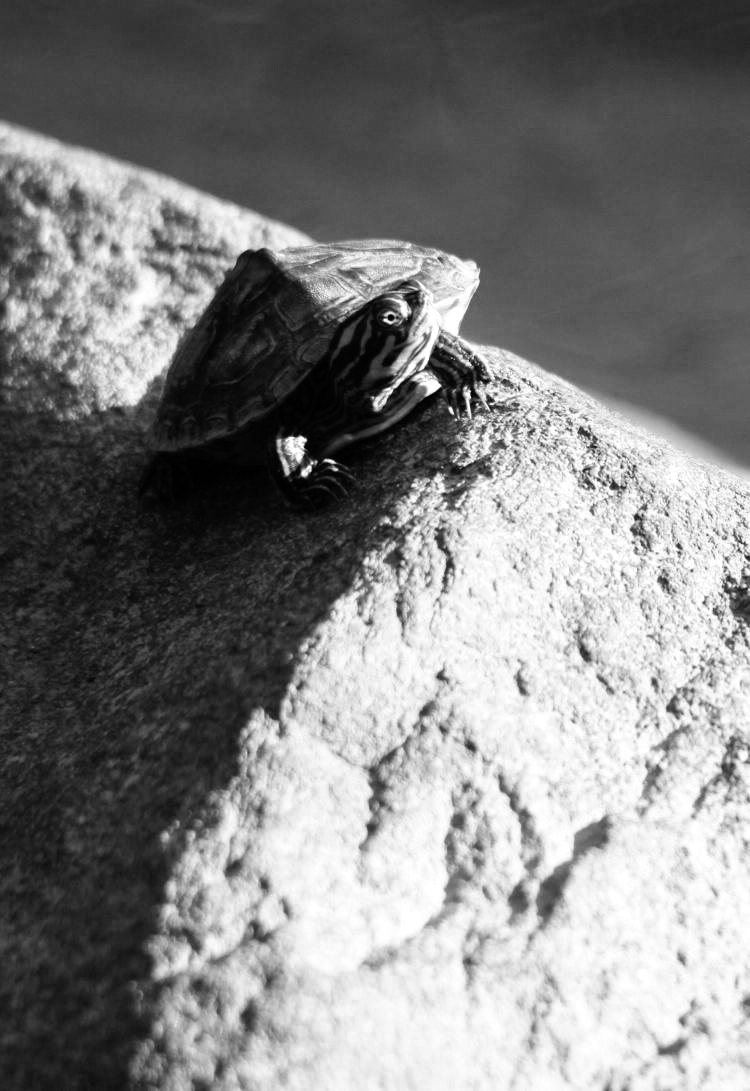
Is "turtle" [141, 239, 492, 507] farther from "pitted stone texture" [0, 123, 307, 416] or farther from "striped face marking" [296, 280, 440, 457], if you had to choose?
"pitted stone texture" [0, 123, 307, 416]

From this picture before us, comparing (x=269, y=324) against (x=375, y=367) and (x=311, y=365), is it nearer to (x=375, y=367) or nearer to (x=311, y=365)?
(x=311, y=365)

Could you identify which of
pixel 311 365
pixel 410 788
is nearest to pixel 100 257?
pixel 311 365

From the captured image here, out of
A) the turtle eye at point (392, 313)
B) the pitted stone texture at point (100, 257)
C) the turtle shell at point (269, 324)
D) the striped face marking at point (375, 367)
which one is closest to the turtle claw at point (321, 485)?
the striped face marking at point (375, 367)

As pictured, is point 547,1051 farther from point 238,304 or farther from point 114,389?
point 114,389

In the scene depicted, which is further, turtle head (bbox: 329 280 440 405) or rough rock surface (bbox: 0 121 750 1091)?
turtle head (bbox: 329 280 440 405)

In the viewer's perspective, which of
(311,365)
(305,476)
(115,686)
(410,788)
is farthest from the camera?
(311,365)

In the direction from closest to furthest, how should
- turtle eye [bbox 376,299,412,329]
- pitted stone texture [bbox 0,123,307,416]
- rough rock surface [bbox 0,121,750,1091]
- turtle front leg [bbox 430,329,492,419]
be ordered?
rough rock surface [bbox 0,121,750,1091]
turtle eye [bbox 376,299,412,329]
turtle front leg [bbox 430,329,492,419]
pitted stone texture [bbox 0,123,307,416]

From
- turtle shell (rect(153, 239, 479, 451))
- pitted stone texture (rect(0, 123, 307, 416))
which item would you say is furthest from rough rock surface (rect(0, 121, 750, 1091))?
pitted stone texture (rect(0, 123, 307, 416))

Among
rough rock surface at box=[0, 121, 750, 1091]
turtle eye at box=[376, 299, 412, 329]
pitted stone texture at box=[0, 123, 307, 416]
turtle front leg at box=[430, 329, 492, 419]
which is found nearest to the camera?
rough rock surface at box=[0, 121, 750, 1091]

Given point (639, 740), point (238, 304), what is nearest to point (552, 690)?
point (639, 740)
